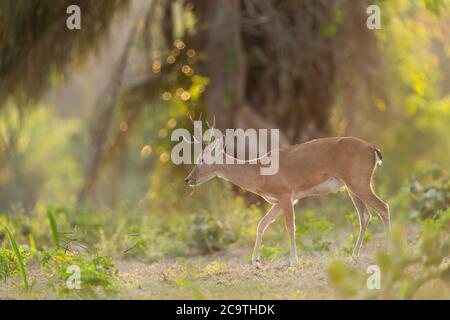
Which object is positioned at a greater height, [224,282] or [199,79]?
[199,79]

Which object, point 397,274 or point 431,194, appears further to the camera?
point 431,194

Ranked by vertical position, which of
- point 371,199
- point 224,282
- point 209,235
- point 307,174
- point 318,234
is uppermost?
Result: point 307,174

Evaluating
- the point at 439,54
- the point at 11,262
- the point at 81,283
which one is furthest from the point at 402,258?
the point at 439,54

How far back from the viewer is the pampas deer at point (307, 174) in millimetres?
7406

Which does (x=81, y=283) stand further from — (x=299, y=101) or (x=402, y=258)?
(x=299, y=101)

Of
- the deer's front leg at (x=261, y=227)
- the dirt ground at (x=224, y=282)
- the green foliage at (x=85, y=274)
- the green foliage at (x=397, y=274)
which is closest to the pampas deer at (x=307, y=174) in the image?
the deer's front leg at (x=261, y=227)

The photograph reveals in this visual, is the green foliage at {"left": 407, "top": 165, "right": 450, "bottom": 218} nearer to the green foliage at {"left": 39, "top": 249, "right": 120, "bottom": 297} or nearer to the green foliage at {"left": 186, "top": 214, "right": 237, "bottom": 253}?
the green foliage at {"left": 186, "top": 214, "right": 237, "bottom": 253}

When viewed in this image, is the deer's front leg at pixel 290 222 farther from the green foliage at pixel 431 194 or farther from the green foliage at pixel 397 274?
the green foliage at pixel 431 194

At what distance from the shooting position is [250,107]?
45.6 ft

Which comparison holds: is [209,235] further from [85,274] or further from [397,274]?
[397,274]

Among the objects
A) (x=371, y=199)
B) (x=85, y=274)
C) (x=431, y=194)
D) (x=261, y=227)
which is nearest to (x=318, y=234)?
(x=431, y=194)

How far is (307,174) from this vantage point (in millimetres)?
7504

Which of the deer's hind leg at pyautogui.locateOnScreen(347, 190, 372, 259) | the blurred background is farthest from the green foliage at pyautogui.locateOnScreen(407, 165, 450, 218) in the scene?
the deer's hind leg at pyautogui.locateOnScreen(347, 190, 372, 259)

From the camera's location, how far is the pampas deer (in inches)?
292
